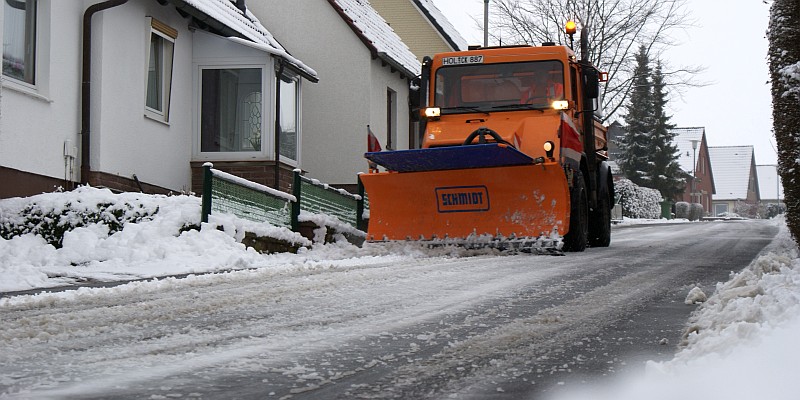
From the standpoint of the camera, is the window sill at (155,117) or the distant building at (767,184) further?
the distant building at (767,184)

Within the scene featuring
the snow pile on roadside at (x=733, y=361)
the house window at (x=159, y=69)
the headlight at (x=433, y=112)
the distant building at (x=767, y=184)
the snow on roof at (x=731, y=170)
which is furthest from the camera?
the distant building at (x=767, y=184)

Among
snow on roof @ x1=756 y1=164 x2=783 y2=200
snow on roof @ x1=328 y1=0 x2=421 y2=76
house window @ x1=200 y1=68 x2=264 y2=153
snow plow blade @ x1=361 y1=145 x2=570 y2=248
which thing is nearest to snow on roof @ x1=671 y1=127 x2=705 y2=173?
snow on roof @ x1=756 y1=164 x2=783 y2=200

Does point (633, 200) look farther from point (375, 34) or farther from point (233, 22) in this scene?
point (233, 22)

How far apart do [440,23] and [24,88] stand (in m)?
19.9

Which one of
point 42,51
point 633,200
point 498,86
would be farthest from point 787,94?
point 633,200

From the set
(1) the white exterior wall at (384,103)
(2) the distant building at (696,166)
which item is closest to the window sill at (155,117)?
(1) the white exterior wall at (384,103)

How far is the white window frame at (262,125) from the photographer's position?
15.9m

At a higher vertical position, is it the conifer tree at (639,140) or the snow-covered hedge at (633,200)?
the conifer tree at (639,140)

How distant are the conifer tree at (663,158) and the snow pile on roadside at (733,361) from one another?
50627mm

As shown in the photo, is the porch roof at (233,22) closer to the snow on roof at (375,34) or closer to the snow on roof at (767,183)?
the snow on roof at (375,34)

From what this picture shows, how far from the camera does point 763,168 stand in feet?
412

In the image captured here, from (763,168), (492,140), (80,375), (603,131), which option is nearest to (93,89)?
(492,140)

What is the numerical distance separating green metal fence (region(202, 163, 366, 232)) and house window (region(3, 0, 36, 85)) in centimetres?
265

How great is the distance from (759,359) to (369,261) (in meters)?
6.92
